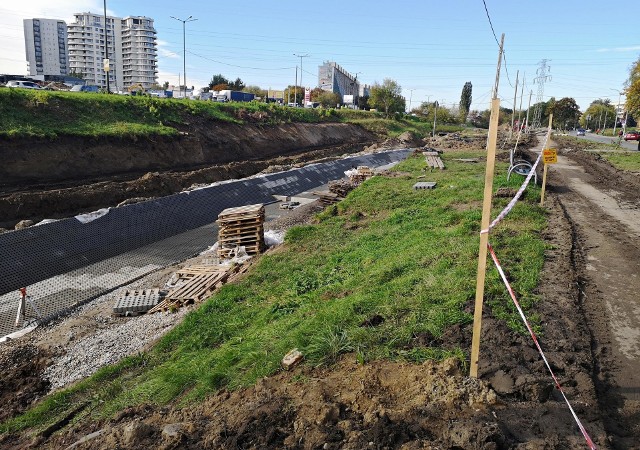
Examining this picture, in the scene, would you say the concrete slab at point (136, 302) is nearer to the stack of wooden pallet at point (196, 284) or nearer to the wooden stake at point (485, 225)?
the stack of wooden pallet at point (196, 284)

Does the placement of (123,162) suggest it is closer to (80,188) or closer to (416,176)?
(80,188)

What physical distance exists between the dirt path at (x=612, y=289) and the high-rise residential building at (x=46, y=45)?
173m

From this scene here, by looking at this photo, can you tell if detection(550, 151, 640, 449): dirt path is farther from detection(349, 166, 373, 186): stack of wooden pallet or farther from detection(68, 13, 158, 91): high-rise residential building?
detection(68, 13, 158, 91): high-rise residential building

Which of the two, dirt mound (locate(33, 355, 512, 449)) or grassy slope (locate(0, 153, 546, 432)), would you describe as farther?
grassy slope (locate(0, 153, 546, 432))

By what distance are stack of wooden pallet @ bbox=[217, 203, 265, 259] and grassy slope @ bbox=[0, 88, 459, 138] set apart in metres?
17.2

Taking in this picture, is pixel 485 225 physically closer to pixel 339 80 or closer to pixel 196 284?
pixel 196 284

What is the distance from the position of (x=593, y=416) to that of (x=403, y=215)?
10560mm

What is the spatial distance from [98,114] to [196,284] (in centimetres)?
2431

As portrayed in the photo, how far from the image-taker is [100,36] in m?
161

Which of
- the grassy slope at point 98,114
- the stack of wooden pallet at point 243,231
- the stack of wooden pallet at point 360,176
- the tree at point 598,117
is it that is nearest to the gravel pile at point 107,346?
the stack of wooden pallet at point 243,231

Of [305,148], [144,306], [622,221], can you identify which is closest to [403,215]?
[622,221]

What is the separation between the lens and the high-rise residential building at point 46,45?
506ft

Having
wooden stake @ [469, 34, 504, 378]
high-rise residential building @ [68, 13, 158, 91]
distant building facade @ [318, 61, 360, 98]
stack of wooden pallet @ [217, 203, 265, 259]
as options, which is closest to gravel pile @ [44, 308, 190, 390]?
stack of wooden pallet @ [217, 203, 265, 259]

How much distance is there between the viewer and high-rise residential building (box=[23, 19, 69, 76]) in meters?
154
